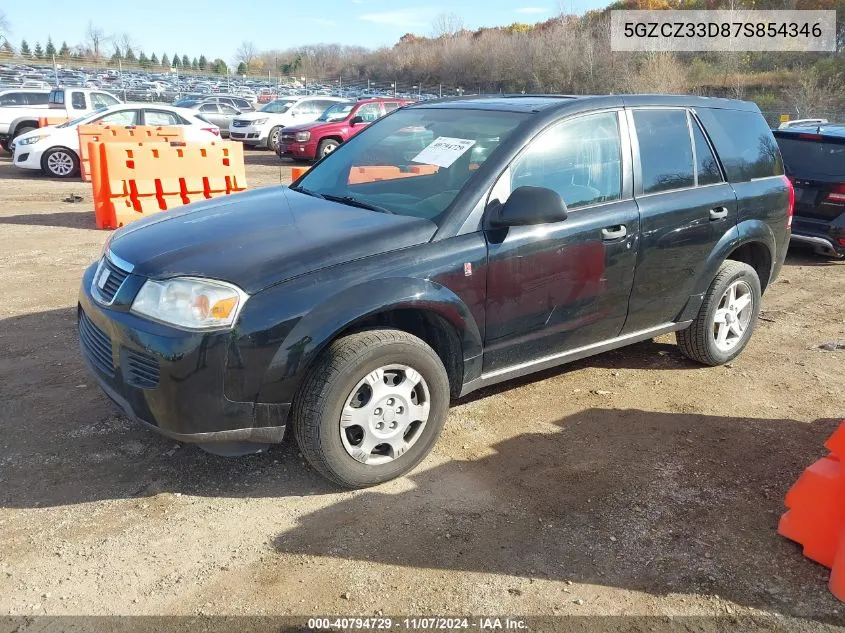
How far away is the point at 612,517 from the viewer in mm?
3254

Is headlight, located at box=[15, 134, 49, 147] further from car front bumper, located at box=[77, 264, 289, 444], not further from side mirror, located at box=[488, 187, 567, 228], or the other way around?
side mirror, located at box=[488, 187, 567, 228]

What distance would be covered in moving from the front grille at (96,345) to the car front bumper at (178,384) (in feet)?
0.05

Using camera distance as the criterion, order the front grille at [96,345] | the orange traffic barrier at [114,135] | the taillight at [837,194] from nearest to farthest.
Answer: the front grille at [96,345], the taillight at [837,194], the orange traffic barrier at [114,135]

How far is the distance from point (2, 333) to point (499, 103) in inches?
160

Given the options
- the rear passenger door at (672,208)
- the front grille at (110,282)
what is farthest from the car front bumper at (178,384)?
the rear passenger door at (672,208)

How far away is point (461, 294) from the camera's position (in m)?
3.49

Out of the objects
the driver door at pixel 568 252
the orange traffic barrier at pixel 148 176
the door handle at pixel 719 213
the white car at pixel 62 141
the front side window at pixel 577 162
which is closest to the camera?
the driver door at pixel 568 252

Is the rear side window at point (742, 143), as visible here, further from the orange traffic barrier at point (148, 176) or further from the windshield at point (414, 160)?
the orange traffic barrier at point (148, 176)

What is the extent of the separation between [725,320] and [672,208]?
3.73ft

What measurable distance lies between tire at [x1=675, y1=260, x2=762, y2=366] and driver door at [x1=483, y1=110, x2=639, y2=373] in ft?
2.84

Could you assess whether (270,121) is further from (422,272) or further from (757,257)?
(422,272)

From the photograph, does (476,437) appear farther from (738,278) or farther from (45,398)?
(45,398)

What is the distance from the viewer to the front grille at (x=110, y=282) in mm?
3324

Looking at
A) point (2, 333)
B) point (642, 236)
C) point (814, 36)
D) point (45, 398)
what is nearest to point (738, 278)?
point (642, 236)
